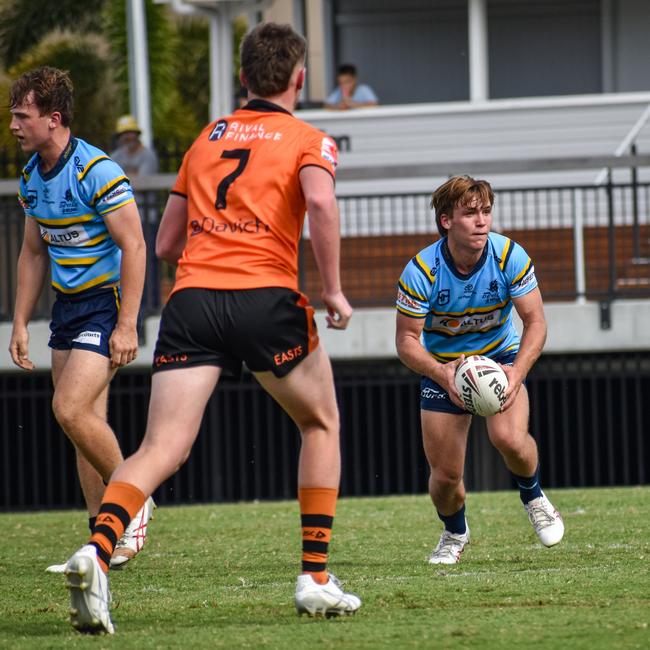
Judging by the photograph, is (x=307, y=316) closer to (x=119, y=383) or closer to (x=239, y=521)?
(x=239, y=521)

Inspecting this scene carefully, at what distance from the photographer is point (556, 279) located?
15.4 metres

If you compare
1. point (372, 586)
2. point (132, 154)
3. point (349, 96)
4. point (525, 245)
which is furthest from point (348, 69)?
point (372, 586)

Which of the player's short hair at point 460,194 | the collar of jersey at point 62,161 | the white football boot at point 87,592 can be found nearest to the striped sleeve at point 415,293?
the player's short hair at point 460,194

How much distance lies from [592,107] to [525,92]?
1.49 metres

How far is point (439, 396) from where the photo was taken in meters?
7.23

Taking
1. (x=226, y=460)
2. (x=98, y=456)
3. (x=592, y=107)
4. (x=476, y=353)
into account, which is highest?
(x=592, y=107)

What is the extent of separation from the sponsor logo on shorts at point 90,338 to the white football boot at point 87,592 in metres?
2.19

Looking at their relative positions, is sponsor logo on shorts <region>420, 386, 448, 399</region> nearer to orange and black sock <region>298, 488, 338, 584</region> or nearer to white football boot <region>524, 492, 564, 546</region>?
white football boot <region>524, 492, 564, 546</region>

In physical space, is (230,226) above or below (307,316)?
above

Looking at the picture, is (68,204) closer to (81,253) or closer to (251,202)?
(81,253)

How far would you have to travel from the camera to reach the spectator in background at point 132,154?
15.8 meters

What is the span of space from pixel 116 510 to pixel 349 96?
1464 centimetres

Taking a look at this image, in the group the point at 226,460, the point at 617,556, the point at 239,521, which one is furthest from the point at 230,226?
the point at 226,460

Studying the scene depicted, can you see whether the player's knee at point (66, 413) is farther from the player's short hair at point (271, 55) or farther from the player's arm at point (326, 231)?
the player's short hair at point (271, 55)
